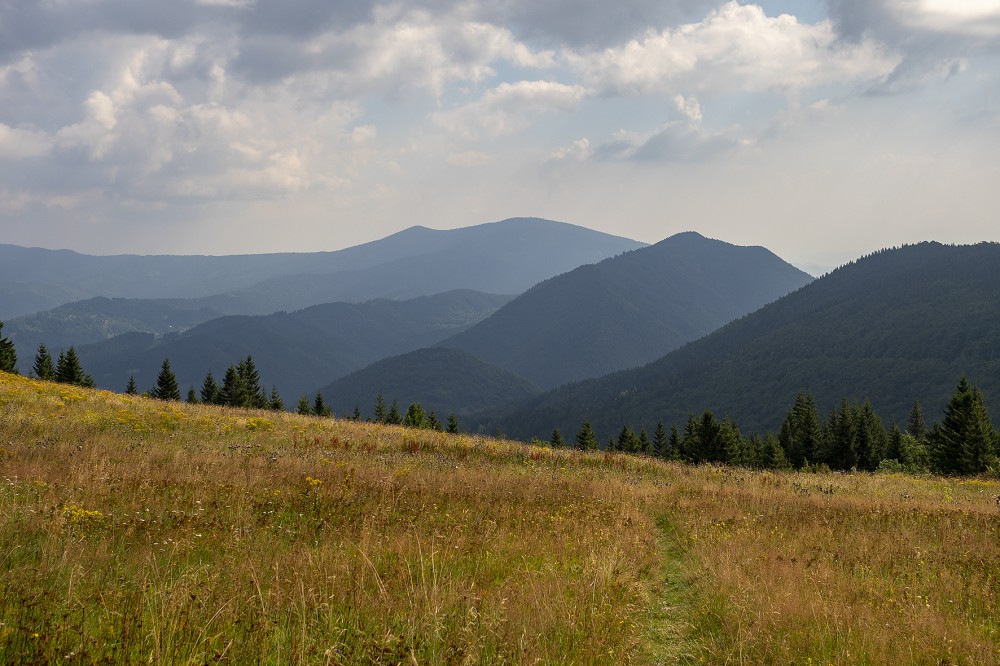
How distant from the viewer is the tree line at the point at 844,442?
179ft

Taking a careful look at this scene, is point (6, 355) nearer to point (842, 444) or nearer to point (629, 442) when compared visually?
point (629, 442)

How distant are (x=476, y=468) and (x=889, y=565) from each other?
26.7 feet

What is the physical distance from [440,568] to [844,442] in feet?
259

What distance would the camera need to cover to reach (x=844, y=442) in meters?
71.4

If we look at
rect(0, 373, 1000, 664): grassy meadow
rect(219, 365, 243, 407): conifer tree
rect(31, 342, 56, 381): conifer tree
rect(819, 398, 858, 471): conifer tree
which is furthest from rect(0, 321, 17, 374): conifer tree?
rect(819, 398, 858, 471): conifer tree

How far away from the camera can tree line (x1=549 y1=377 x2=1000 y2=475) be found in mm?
54562

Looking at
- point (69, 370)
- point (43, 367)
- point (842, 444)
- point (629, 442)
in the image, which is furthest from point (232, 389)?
point (842, 444)

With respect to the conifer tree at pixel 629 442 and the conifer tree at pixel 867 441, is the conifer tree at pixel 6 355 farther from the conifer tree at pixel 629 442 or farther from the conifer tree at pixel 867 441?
the conifer tree at pixel 867 441

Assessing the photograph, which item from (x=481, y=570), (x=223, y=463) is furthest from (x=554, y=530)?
(x=223, y=463)

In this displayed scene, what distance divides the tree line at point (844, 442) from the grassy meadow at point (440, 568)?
41.3 meters

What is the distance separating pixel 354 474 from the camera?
10312 mm

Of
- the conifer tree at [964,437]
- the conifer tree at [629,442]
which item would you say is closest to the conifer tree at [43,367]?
the conifer tree at [629,442]

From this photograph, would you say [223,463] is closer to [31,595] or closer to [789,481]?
[31,595]

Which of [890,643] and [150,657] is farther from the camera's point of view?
[890,643]
